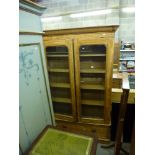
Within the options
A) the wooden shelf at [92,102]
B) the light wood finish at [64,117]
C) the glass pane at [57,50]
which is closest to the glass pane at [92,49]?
the glass pane at [57,50]

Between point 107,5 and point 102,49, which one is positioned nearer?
point 102,49

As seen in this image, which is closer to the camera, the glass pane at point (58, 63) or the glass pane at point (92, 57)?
the glass pane at point (92, 57)

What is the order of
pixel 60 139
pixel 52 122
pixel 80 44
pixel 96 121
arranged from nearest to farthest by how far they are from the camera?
pixel 60 139, pixel 52 122, pixel 80 44, pixel 96 121

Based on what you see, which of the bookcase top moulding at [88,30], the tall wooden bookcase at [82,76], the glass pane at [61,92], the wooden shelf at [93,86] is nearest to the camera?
the bookcase top moulding at [88,30]

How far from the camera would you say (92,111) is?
2.80 m

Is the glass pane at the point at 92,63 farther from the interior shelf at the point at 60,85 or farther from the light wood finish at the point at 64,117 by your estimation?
the light wood finish at the point at 64,117

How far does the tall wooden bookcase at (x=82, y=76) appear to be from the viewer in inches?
90.4

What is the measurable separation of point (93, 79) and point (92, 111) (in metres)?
0.56

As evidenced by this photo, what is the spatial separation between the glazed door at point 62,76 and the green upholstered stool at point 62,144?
134cm
